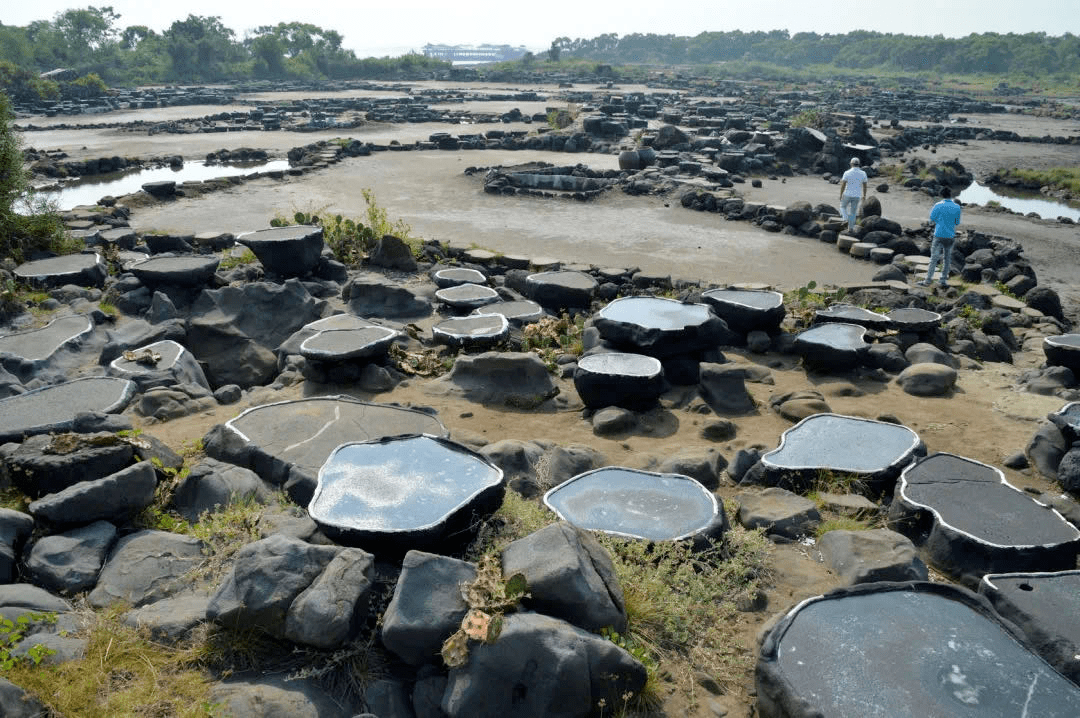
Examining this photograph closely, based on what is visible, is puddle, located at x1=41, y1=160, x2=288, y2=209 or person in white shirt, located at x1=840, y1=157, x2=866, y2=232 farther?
puddle, located at x1=41, y1=160, x2=288, y2=209

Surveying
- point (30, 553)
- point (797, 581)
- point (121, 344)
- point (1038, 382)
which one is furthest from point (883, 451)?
point (121, 344)

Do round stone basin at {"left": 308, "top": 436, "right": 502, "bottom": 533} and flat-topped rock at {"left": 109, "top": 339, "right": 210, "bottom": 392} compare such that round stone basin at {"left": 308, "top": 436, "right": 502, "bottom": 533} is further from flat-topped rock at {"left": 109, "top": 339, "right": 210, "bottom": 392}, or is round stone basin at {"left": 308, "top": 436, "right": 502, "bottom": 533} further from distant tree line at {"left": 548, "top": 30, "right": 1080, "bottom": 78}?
distant tree line at {"left": 548, "top": 30, "right": 1080, "bottom": 78}

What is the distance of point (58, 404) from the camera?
6.51 metres

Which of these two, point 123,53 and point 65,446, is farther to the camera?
point 123,53

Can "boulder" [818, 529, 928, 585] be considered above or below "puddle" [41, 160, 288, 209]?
above

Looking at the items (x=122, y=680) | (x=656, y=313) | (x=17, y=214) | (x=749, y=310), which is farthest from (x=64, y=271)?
(x=749, y=310)

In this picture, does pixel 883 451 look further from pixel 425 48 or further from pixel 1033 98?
pixel 425 48

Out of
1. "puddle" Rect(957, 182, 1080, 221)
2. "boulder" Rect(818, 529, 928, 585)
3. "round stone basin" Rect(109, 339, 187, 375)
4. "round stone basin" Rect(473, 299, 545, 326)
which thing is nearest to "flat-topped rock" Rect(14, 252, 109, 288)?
"round stone basin" Rect(109, 339, 187, 375)

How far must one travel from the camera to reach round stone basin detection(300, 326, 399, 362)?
7547 millimetres

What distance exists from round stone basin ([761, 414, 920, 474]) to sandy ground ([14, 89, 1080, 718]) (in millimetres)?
436

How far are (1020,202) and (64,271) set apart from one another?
2213 centimetres

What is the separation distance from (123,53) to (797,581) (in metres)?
87.2

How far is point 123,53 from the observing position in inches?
2943

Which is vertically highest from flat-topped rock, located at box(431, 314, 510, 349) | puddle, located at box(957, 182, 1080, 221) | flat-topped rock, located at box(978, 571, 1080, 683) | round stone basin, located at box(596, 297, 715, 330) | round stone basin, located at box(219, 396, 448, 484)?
round stone basin, located at box(596, 297, 715, 330)
